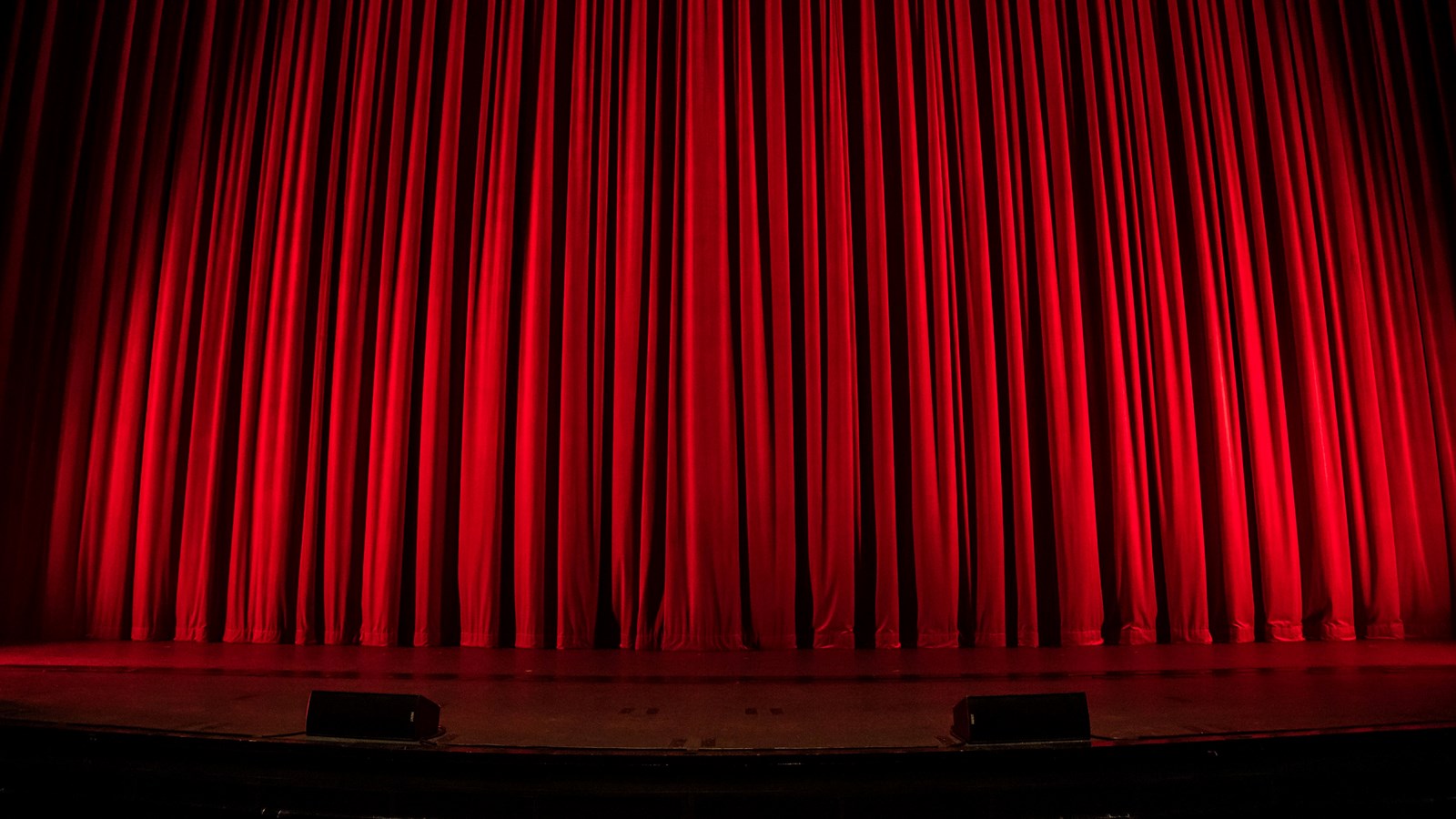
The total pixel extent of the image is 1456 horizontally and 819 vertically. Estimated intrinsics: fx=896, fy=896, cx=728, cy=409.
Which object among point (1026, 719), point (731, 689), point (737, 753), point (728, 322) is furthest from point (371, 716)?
point (728, 322)

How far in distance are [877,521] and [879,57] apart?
5.96 feet

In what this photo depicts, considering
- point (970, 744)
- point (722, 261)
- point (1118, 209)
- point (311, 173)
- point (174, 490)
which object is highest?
point (311, 173)

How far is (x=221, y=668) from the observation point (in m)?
2.26

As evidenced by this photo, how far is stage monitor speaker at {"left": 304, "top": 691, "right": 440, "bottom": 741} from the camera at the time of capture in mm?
1319

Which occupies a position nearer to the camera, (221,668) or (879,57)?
(221,668)

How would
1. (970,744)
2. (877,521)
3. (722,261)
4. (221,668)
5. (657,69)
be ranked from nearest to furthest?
(970,744) < (221,668) < (877,521) < (722,261) < (657,69)

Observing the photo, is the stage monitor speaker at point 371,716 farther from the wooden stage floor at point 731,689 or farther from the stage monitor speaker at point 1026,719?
the stage monitor speaker at point 1026,719

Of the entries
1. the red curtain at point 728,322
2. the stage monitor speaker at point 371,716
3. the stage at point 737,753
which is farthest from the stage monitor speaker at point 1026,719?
the red curtain at point 728,322

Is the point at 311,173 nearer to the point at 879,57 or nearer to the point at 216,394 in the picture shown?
the point at 216,394

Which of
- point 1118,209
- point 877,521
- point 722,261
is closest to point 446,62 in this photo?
point 722,261

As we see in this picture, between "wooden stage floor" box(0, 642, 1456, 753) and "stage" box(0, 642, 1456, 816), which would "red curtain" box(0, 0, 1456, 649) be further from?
"stage" box(0, 642, 1456, 816)

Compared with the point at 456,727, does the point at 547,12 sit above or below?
above

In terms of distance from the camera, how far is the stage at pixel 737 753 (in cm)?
122

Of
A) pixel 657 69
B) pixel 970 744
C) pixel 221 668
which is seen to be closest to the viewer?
pixel 970 744
